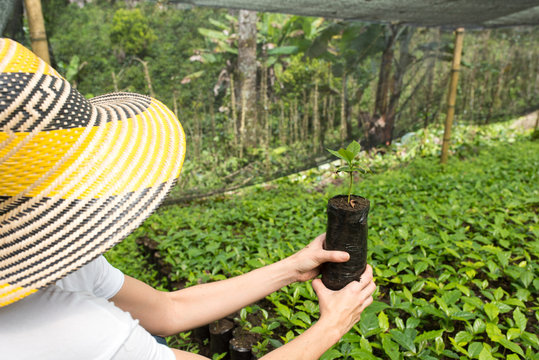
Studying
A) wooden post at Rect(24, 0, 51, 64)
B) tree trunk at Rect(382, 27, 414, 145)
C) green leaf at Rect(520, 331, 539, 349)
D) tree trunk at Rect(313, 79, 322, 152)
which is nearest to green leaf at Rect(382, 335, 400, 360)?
green leaf at Rect(520, 331, 539, 349)

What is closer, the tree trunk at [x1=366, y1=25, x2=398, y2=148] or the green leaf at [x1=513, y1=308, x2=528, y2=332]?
the green leaf at [x1=513, y1=308, x2=528, y2=332]

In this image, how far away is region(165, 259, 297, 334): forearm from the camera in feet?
4.63

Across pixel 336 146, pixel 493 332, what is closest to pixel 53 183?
pixel 493 332

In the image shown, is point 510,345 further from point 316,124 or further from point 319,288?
point 316,124

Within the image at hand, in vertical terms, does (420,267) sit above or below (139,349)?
below

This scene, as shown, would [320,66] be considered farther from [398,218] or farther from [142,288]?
[142,288]

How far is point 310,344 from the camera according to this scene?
1.09m

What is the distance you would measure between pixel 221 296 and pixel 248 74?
424 centimetres

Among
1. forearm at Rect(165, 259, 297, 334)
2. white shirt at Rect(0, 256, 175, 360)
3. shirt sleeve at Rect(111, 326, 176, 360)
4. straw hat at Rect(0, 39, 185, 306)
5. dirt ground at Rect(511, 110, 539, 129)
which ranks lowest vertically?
dirt ground at Rect(511, 110, 539, 129)

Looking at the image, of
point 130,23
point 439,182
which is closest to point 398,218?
point 439,182

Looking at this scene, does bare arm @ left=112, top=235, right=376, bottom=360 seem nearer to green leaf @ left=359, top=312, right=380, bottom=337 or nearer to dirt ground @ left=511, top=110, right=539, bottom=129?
green leaf @ left=359, top=312, right=380, bottom=337

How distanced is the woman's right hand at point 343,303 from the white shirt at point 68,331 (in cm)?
55

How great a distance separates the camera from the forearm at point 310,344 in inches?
41.2

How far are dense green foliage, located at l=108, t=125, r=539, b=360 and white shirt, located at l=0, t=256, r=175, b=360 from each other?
35.2 inches
